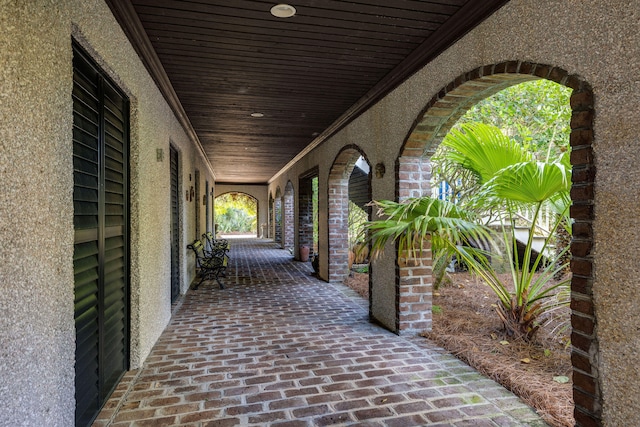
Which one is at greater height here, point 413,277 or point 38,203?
point 38,203

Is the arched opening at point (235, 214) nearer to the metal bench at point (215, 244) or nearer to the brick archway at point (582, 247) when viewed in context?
the metal bench at point (215, 244)

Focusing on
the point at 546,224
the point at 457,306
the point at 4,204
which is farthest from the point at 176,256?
the point at 546,224

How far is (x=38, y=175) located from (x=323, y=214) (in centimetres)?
522

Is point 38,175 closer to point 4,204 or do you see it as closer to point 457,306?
point 4,204

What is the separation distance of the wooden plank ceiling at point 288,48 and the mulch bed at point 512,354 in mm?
2111

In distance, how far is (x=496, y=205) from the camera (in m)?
3.06

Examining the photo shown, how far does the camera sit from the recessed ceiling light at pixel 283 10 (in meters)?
2.34

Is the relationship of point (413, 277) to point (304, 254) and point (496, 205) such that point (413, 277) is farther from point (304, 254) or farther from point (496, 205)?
point (304, 254)

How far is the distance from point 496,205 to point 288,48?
6.70ft

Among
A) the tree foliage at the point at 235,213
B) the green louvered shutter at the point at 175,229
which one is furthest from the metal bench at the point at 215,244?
the tree foliage at the point at 235,213

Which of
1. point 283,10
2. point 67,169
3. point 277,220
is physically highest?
point 283,10

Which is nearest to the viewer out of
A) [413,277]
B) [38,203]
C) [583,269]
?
[38,203]

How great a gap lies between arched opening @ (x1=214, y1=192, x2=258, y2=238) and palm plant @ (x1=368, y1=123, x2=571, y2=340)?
823 inches

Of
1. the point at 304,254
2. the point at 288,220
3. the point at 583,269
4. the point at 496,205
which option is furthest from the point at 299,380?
the point at 288,220
